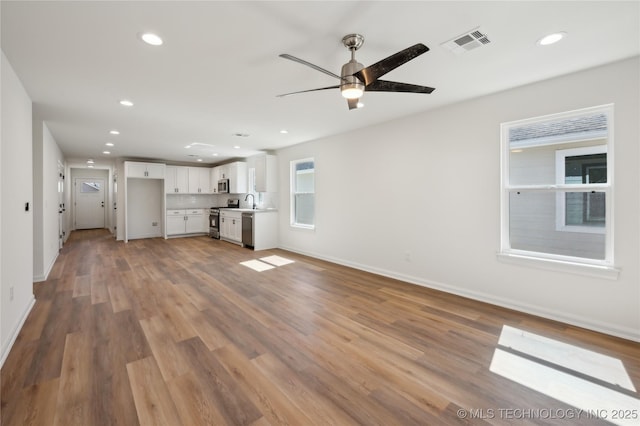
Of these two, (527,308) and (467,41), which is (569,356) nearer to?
(527,308)

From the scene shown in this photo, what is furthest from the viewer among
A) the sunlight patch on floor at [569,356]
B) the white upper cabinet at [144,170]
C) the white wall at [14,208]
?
the white upper cabinet at [144,170]

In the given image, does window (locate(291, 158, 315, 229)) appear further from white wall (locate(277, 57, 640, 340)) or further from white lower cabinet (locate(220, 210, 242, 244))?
white lower cabinet (locate(220, 210, 242, 244))

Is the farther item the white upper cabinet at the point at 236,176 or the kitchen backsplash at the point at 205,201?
the white upper cabinet at the point at 236,176

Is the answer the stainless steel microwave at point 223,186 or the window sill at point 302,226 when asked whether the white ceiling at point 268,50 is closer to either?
the window sill at point 302,226

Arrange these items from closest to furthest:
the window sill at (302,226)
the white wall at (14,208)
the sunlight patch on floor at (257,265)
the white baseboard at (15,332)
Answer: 1. the white baseboard at (15,332)
2. the white wall at (14,208)
3. the sunlight patch on floor at (257,265)
4. the window sill at (302,226)

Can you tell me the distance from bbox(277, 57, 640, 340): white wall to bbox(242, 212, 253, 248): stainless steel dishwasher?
2.00 m

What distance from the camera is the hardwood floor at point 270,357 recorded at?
5.45 ft

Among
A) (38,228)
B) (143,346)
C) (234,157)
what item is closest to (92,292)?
(38,228)

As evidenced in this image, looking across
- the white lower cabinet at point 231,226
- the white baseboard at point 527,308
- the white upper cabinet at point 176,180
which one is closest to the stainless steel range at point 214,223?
the white lower cabinet at point 231,226

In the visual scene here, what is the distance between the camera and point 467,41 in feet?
7.10

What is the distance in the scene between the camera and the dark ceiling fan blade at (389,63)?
1723 mm

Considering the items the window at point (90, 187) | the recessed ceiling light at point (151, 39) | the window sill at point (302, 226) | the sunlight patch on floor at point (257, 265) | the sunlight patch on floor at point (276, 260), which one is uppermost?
the recessed ceiling light at point (151, 39)

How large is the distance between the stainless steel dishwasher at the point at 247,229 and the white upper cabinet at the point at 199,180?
3.10m

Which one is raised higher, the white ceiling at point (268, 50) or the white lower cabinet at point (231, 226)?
the white ceiling at point (268, 50)
